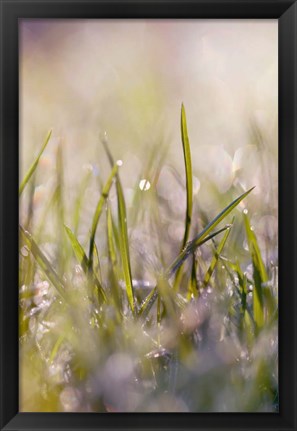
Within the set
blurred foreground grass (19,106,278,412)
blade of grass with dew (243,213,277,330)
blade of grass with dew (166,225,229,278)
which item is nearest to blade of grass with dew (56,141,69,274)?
blurred foreground grass (19,106,278,412)

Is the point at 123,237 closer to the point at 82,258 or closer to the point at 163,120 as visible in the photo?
the point at 82,258

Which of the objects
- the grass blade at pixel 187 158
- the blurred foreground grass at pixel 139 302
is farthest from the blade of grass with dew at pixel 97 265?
the grass blade at pixel 187 158

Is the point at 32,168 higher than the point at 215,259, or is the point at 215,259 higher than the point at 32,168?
the point at 32,168

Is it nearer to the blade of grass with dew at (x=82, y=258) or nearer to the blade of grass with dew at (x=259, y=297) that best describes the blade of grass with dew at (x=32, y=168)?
the blade of grass with dew at (x=82, y=258)

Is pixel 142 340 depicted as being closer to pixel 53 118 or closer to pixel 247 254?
pixel 247 254

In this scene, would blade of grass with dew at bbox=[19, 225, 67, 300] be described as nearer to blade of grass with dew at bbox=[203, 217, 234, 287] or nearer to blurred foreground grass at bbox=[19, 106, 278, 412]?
blurred foreground grass at bbox=[19, 106, 278, 412]

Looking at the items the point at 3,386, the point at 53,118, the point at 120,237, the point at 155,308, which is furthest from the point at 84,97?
the point at 3,386

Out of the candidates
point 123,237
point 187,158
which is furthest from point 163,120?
point 123,237
